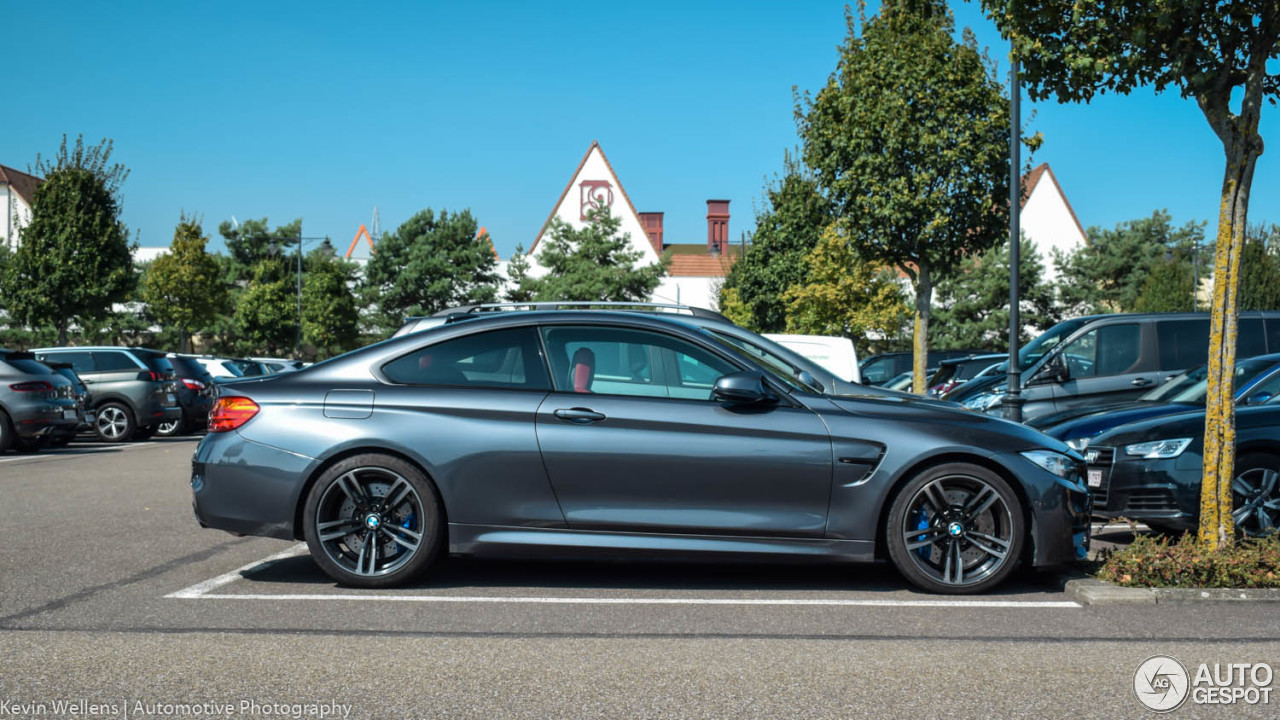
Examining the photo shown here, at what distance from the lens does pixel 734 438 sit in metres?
6.16

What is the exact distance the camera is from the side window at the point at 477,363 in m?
6.51

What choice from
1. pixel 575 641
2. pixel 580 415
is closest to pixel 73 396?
pixel 580 415

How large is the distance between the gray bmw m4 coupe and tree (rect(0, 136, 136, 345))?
31586 millimetres

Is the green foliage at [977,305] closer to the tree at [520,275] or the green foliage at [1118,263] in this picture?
the green foliage at [1118,263]

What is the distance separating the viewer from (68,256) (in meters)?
34.6

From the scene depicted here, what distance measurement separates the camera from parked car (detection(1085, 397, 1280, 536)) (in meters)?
7.60

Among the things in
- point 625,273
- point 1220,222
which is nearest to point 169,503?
point 1220,222

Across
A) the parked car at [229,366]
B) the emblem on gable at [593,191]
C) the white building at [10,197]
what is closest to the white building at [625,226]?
the emblem on gable at [593,191]

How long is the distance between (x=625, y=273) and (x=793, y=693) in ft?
207

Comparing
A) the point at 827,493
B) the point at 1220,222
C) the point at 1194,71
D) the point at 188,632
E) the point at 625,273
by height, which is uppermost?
the point at 625,273

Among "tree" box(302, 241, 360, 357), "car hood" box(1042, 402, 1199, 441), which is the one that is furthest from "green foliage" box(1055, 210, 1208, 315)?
"car hood" box(1042, 402, 1199, 441)

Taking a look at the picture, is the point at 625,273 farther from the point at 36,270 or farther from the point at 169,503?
the point at 169,503

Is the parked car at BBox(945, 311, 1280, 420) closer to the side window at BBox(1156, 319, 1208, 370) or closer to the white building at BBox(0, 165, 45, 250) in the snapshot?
the side window at BBox(1156, 319, 1208, 370)

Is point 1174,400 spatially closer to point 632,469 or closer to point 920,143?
point 632,469
